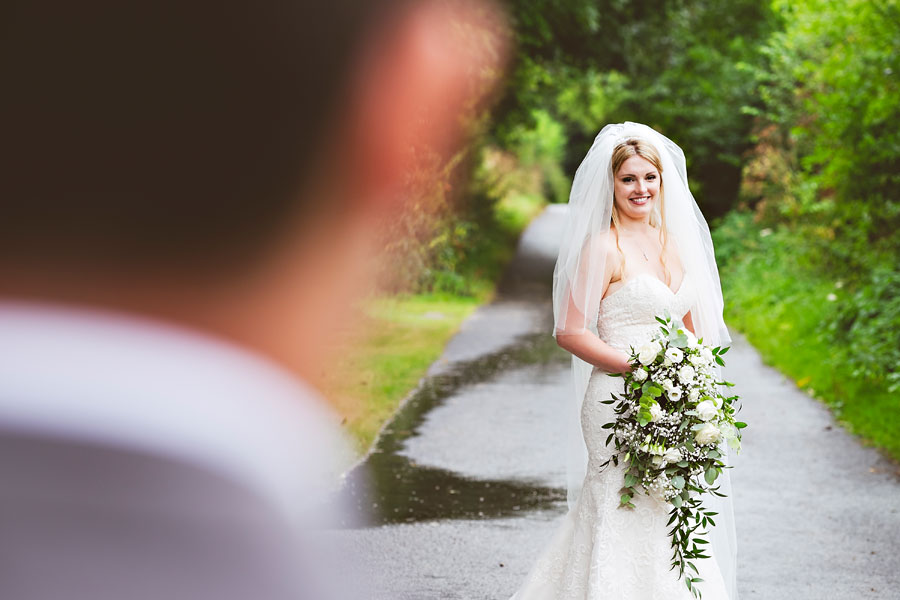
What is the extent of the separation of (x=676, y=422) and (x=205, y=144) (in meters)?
6.39

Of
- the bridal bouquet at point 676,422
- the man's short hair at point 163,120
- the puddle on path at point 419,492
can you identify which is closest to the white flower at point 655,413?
the bridal bouquet at point 676,422

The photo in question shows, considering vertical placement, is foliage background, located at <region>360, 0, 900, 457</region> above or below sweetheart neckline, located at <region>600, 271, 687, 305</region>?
above

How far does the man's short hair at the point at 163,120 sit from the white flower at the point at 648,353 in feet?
18.3

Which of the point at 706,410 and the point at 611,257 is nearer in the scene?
the point at 706,410

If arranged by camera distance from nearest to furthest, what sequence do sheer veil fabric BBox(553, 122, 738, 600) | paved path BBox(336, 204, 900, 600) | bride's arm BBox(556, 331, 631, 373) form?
1. bride's arm BBox(556, 331, 631, 373)
2. sheer veil fabric BBox(553, 122, 738, 600)
3. paved path BBox(336, 204, 900, 600)

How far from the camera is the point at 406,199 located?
37.6ft

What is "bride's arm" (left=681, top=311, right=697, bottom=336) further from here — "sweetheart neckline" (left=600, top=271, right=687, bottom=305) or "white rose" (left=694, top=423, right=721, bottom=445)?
"white rose" (left=694, top=423, right=721, bottom=445)

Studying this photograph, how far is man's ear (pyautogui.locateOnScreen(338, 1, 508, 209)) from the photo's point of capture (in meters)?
10.5

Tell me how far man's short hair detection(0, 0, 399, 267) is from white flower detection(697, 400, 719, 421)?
5.86m

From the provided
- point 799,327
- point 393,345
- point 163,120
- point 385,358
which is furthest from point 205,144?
point 799,327

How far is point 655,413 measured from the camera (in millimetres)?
4203

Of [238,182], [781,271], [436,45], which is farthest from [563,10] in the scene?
[238,182]

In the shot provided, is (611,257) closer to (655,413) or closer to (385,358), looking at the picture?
(655,413)

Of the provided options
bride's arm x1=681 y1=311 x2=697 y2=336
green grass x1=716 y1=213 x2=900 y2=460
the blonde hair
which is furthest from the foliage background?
the blonde hair
